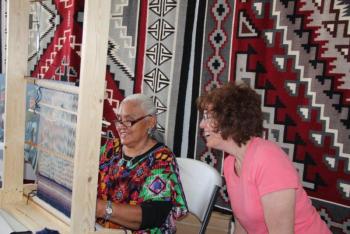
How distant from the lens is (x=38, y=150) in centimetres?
148

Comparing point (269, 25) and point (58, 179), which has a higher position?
point (269, 25)

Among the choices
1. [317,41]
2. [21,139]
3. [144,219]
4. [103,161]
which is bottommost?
[144,219]

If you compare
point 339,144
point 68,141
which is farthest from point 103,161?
point 339,144

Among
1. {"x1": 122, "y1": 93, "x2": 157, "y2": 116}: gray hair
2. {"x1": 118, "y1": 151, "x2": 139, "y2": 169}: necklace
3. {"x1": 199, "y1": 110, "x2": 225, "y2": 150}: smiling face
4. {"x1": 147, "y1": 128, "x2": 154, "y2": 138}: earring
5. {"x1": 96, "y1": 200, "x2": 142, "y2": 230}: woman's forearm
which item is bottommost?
{"x1": 96, "y1": 200, "x2": 142, "y2": 230}: woman's forearm

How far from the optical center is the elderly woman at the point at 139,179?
143cm

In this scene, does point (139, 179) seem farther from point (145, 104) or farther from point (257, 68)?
point (257, 68)

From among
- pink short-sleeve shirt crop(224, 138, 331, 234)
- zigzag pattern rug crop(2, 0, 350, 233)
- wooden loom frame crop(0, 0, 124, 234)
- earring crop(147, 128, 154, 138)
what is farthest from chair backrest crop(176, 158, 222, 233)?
wooden loom frame crop(0, 0, 124, 234)

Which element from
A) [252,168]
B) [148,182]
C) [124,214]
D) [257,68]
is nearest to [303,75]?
[257,68]

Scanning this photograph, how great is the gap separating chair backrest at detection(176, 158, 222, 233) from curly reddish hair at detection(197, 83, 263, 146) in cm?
21

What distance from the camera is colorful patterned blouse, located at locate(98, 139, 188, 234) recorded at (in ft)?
4.94

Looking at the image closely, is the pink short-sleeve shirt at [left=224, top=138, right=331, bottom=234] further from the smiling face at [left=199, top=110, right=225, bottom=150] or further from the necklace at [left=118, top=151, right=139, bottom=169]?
the necklace at [left=118, top=151, right=139, bottom=169]

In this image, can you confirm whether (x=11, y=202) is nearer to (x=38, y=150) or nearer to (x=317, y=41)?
(x=38, y=150)

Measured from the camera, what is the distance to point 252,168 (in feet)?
4.36

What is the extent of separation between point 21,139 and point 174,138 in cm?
91
